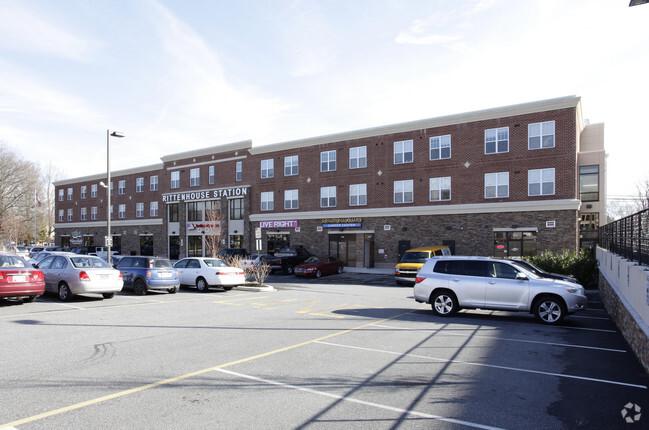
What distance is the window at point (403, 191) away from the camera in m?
32.8

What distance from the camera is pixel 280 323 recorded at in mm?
11211

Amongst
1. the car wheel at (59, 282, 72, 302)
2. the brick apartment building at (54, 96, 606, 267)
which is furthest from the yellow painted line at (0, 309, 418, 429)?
the brick apartment building at (54, 96, 606, 267)

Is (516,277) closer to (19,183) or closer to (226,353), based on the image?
(226,353)

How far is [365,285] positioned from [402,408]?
60.0 ft

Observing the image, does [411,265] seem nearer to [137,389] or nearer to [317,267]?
[317,267]

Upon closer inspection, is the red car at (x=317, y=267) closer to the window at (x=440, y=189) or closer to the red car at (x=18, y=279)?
the window at (x=440, y=189)

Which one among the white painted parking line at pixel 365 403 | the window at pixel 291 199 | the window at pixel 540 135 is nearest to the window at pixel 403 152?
the window at pixel 540 135

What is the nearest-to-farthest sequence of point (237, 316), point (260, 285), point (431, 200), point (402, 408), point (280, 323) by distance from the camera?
point (402, 408), point (280, 323), point (237, 316), point (260, 285), point (431, 200)

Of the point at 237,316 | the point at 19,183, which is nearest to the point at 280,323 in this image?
the point at 237,316

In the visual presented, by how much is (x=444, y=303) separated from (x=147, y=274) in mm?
11513

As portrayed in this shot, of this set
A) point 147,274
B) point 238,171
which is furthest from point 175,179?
point 147,274

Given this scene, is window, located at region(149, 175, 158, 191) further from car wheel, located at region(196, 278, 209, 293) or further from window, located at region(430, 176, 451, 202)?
car wheel, located at region(196, 278, 209, 293)

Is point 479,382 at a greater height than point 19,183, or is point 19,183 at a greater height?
point 19,183

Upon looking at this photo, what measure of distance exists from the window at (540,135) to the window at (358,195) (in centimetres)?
1246
